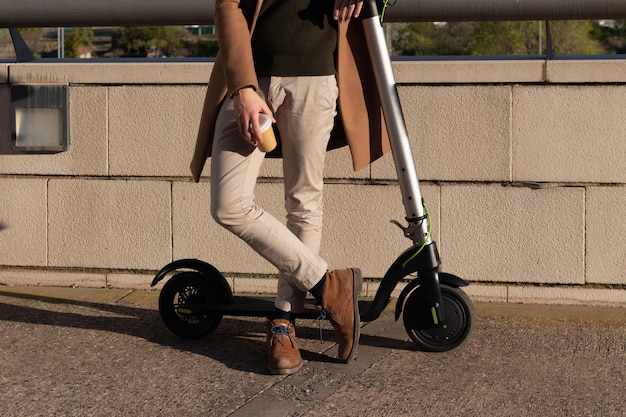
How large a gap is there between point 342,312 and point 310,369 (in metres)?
0.26

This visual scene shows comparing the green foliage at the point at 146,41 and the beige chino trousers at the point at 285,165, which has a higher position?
the green foliage at the point at 146,41

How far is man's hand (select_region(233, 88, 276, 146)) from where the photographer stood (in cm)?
369

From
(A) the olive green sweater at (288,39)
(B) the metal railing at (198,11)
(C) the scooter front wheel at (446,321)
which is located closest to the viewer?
(A) the olive green sweater at (288,39)

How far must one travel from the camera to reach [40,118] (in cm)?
546

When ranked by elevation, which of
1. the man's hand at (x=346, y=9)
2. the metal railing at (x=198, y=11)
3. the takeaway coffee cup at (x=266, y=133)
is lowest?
the takeaway coffee cup at (x=266, y=133)

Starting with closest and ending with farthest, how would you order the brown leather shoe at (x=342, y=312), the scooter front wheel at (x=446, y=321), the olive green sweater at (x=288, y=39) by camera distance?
the olive green sweater at (x=288, y=39) < the brown leather shoe at (x=342, y=312) < the scooter front wheel at (x=446, y=321)

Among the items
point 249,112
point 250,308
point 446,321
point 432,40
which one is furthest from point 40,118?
point 432,40

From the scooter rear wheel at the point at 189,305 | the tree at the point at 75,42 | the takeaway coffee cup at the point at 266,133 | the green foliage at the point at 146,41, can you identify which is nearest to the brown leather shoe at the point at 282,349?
the scooter rear wheel at the point at 189,305

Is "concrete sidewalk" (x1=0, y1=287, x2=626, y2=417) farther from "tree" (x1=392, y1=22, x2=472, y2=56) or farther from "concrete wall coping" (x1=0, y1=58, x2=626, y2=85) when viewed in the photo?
"tree" (x1=392, y1=22, x2=472, y2=56)

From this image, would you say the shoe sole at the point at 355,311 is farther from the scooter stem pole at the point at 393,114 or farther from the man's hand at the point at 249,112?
the man's hand at the point at 249,112

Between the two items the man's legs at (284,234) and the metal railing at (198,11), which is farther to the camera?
the metal railing at (198,11)

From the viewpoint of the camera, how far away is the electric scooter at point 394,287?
13.4 ft

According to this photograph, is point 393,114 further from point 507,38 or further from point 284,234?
point 507,38

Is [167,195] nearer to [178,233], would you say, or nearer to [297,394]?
[178,233]
